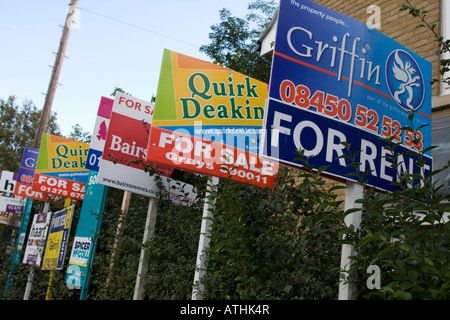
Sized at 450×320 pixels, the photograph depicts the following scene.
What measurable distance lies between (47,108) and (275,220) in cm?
1458

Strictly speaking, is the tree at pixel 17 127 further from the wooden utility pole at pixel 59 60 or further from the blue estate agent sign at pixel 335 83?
the blue estate agent sign at pixel 335 83

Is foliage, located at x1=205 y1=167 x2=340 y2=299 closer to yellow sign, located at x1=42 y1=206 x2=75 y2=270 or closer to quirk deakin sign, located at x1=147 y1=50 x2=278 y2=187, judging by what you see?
quirk deakin sign, located at x1=147 y1=50 x2=278 y2=187

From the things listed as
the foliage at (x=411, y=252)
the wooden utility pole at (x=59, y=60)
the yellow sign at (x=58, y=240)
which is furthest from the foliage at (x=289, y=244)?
the wooden utility pole at (x=59, y=60)

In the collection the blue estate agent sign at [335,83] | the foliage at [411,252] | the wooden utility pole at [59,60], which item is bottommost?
the foliage at [411,252]

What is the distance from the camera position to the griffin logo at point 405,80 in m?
4.02

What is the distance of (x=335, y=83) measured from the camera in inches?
146

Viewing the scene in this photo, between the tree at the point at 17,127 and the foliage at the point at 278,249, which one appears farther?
the tree at the point at 17,127

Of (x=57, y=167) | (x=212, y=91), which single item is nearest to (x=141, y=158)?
(x=212, y=91)

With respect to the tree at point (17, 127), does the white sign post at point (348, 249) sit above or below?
below

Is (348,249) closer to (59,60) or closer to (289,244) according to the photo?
(289,244)

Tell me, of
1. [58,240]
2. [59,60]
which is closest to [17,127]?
[59,60]

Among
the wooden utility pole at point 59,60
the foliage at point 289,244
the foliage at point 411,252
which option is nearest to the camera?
the foliage at point 411,252
